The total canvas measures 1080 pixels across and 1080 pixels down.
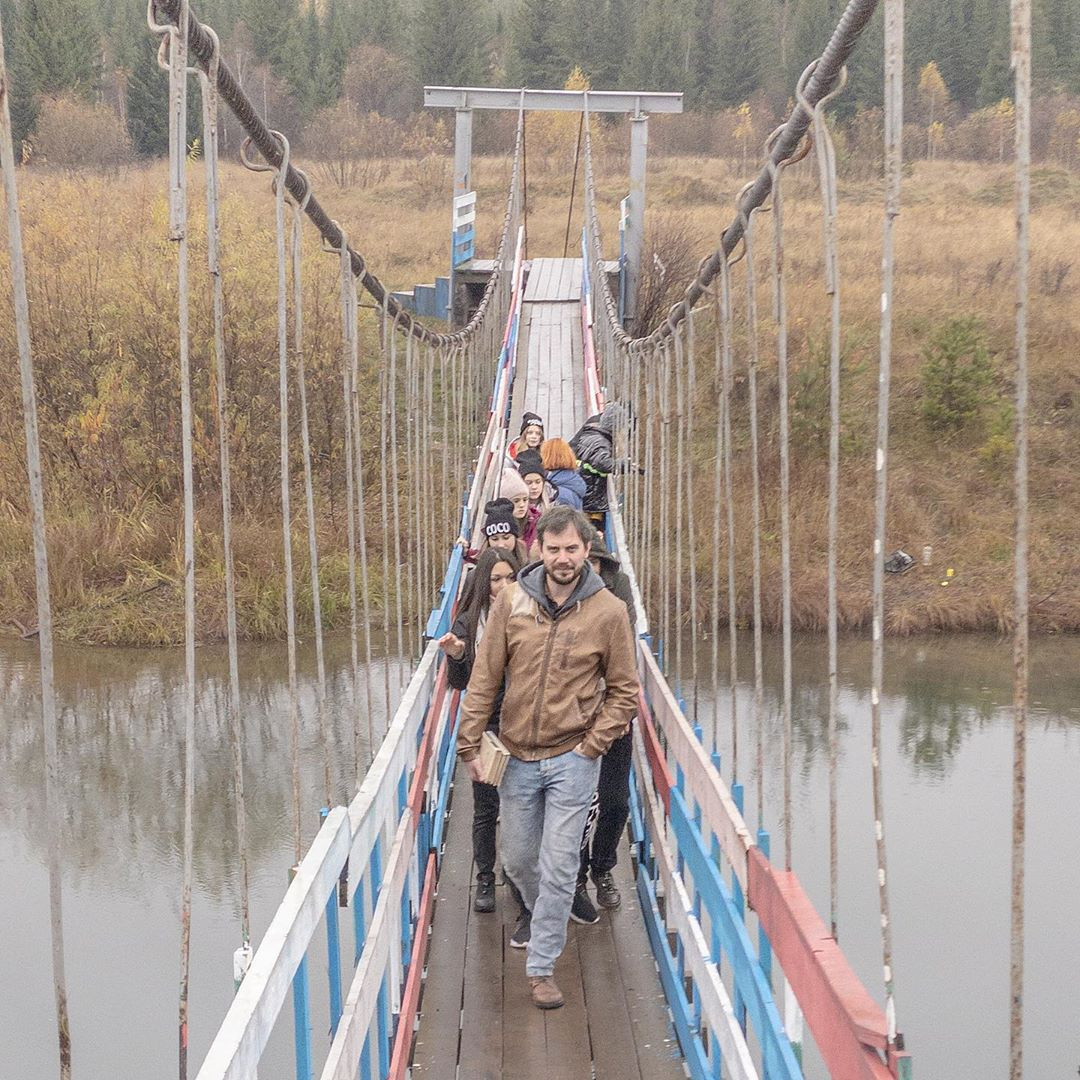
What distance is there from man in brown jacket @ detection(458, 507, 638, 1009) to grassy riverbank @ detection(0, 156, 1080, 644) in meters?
9.54

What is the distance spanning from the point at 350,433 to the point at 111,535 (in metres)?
10.8

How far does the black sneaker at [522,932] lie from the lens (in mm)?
4266

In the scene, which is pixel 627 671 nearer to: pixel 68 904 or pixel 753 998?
pixel 753 998

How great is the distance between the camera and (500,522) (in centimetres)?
456

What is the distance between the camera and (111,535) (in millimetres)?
14039

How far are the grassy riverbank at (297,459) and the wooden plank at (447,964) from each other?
8132 mm

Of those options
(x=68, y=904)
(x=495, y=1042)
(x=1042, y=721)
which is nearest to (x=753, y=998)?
(x=495, y=1042)

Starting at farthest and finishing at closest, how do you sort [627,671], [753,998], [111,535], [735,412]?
[735,412] → [111,535] → [627,671] → [753,998]

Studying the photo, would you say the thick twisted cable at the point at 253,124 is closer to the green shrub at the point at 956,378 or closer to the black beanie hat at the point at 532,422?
the black beanie hat at the point at 532,422

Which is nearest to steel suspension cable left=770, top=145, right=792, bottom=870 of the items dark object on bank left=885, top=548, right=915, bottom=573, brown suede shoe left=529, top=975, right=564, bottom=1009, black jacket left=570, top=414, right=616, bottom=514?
brown suede shoe left=529, top=975, right=564, bottom=1009

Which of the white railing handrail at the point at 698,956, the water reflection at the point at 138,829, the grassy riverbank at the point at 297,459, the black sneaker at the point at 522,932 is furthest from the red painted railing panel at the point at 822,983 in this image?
the grassy riverbank at the point at 297,459

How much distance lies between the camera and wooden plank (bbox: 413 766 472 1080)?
3756mm

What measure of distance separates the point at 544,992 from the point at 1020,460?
2.68 m

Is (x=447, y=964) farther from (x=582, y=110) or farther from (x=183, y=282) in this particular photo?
(x=582, y=110)
